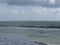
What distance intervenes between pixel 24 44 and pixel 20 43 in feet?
1.80

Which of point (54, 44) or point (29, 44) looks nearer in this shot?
point (29, 44)

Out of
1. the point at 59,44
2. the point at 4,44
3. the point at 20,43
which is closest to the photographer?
the point at 4,44

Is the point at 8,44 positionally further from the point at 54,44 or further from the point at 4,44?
the point at 54,44

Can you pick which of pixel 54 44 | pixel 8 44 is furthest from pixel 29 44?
pixel 54 44

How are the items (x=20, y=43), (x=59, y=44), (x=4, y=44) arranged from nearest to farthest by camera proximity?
1. (x=4, y=44)
2. (x=20, y=43)
3. (x=59, y=44)

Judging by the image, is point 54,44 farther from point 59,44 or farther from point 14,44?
A: point 14,44

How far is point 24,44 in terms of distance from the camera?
846 inches

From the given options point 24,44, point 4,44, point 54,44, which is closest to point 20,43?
point 24,44

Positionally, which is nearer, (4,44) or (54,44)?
(4,44)

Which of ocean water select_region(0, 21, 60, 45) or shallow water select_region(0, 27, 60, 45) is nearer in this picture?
shallow water select_region(0, 27, 60, 45)

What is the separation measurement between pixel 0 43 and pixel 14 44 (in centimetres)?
151

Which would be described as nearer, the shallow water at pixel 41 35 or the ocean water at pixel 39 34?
the shallow water at pixel 41 35

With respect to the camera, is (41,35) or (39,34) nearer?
(41,35)

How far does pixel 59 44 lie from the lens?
26891 millimetres
